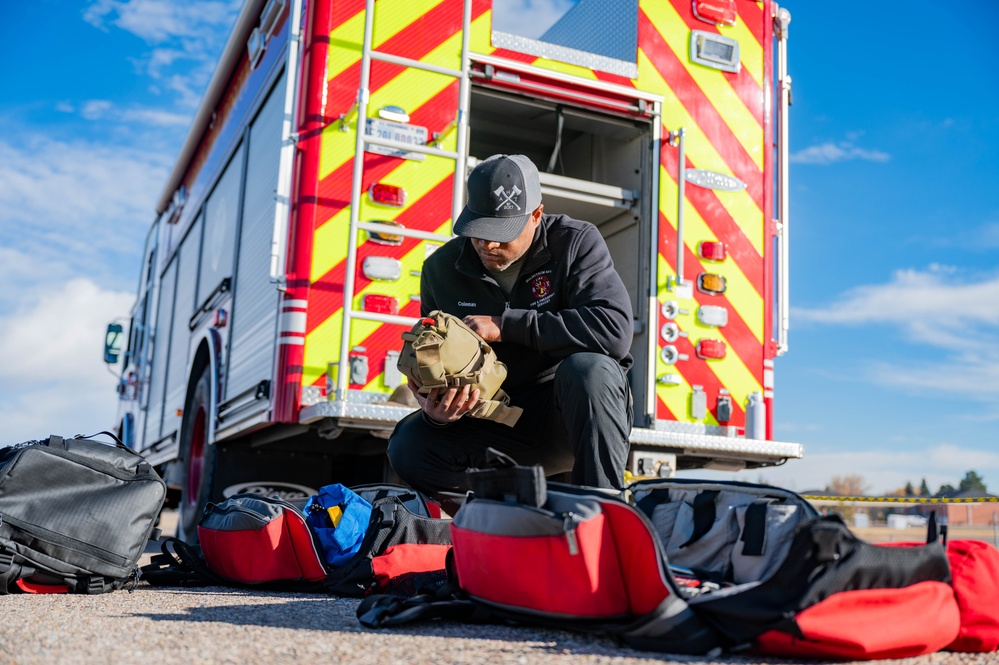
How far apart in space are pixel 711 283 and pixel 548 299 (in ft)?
6.66

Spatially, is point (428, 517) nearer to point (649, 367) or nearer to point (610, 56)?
point (649, 367)

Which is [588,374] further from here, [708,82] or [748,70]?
[748,70]

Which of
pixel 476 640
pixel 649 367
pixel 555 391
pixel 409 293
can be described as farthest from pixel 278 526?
pixel 649 367

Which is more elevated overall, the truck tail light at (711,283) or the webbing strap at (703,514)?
the truck tail light at (711,283)

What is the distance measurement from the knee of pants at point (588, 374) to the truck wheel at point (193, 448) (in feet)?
10.8

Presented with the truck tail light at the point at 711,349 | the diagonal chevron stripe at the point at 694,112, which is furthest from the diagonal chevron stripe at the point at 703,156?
the truck tail light at the point at 711,349

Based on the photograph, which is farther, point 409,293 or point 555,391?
point 409,293

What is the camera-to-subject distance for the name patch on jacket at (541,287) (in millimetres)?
2793

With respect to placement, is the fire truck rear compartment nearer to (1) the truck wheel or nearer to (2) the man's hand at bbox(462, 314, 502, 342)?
(2) the man's hand at bbox(462, 314, 502, 342)

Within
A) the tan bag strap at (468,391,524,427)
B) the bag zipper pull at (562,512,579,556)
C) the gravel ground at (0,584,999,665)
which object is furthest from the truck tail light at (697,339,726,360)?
the bag zipper pull at (562,512,579,556)

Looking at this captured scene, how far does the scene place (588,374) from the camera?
2.48 metres

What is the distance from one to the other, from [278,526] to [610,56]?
3.22 m

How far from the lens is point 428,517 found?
2803 millimetres

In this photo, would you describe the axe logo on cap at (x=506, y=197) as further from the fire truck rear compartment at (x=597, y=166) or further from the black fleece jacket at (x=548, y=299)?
the fire truck rear compartment at (x=597, y=166)
